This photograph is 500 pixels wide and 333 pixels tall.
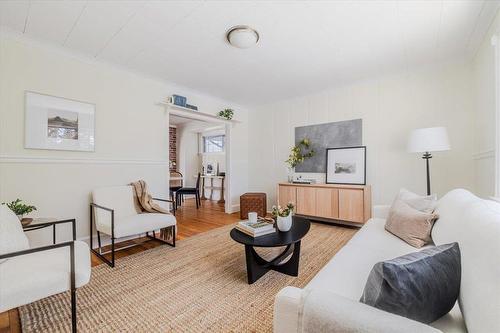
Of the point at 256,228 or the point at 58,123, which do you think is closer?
the point at 256,228

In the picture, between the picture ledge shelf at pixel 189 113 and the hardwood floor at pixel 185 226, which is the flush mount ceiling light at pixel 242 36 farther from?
the hardwood floor at pixel 185 226

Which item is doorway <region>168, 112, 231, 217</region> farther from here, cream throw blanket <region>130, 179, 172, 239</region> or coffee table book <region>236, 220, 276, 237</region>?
coffee table book <region>236, 220, 276, 237</region>

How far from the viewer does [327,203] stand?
353 centimetres

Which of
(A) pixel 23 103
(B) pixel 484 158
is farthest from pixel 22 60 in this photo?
(B) pixel 484 158

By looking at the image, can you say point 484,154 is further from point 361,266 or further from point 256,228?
point 256,228

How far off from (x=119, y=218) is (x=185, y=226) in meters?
1.26

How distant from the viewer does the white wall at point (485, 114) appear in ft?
6.75

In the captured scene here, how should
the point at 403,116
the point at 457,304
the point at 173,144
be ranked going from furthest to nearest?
the point at 173,144 → the point at 403,116 → the point at 457,304

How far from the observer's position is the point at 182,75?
10.5 feet

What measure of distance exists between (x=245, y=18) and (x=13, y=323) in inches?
115

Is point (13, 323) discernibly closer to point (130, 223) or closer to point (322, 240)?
point (130, 223)

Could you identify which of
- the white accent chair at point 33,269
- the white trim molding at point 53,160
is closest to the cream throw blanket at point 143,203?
the white trim molding at point 53,160

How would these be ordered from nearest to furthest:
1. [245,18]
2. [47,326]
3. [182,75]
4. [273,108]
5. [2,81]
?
[47,326] → [245,18] → [2,81] → [182,75] → [273,108]

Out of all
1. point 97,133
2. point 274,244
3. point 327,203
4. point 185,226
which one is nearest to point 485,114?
point 327,203
